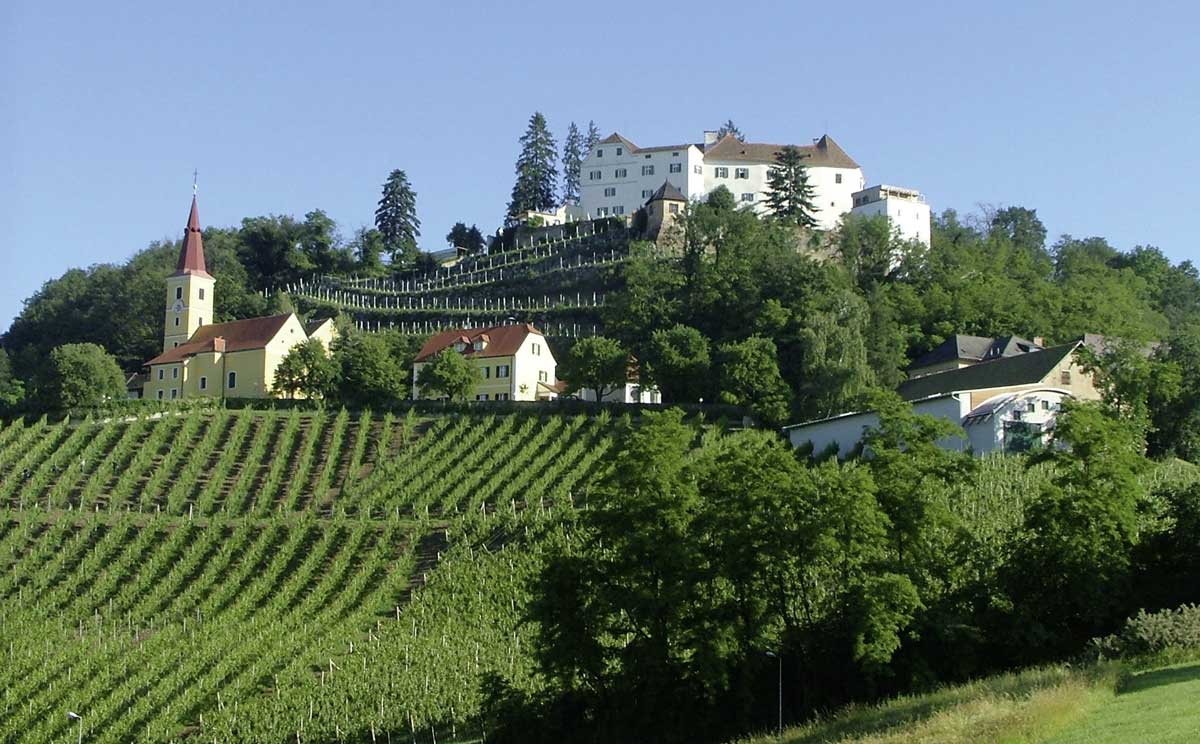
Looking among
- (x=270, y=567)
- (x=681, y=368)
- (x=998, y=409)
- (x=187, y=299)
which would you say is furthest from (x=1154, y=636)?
(x=187, y=299)

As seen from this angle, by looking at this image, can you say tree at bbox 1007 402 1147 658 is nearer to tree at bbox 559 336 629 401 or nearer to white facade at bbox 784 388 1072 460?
white facade at bbox 784 388 1072 460

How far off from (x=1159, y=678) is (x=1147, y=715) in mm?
3785

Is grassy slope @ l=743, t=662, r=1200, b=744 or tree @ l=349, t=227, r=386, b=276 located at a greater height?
tree @ l=349, t=227, r=386, b=276

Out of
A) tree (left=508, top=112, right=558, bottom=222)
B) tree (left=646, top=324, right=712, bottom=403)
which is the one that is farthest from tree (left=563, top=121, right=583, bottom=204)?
tree (left=646, top=324, right=712, bottom=403)

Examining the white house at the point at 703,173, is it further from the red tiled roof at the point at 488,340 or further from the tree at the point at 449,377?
Answer: the tree at the point at 449,377

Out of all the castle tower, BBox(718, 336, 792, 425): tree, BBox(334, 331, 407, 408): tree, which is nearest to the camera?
BBox(718, 336, 792, 425): tree

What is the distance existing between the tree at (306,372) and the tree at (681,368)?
17839 mm

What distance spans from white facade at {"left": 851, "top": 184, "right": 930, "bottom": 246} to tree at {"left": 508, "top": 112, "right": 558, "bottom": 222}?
36.3 metres

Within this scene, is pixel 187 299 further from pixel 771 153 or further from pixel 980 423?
pixel 980 423

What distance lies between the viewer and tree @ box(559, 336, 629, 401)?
247 feet

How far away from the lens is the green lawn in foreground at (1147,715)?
20797mm

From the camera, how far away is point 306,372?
82.2 m

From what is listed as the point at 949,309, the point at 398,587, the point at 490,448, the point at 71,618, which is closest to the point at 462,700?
the point at 398,587

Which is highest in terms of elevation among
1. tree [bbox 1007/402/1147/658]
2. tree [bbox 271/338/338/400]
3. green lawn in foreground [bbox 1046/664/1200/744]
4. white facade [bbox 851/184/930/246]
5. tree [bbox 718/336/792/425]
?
white facade [bbox 851/184/930/246]
